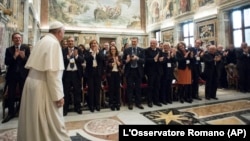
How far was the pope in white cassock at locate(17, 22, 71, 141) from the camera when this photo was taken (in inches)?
101

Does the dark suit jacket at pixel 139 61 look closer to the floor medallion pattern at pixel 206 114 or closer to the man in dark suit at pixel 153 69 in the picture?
the man in dark suit at pixel 153 69

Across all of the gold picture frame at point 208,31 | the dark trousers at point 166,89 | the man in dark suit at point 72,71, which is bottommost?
the dark trousers at point 166,89

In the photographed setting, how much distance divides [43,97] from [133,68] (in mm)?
3339

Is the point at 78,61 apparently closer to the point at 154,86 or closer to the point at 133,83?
the point at 133,83

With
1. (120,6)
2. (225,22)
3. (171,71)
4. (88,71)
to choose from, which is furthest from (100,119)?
(120,6)

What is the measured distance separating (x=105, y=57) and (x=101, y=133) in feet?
8.07

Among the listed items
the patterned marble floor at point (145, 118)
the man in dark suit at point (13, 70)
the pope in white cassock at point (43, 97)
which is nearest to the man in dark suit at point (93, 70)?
the patterned marble floor at point (145, 118)

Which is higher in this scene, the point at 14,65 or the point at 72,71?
the point at 14,65

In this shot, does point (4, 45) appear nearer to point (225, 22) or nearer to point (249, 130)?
point (249, 130)

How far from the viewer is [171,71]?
20.3ft

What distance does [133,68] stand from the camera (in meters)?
5.68

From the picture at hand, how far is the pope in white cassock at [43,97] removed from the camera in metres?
2.58

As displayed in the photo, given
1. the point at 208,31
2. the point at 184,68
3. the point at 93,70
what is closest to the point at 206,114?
the point at 184,68

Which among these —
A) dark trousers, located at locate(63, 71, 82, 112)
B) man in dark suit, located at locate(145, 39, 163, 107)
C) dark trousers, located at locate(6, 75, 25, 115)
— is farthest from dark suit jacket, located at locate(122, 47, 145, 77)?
dark trousers, located at locate(6, 75, 25, 115)
